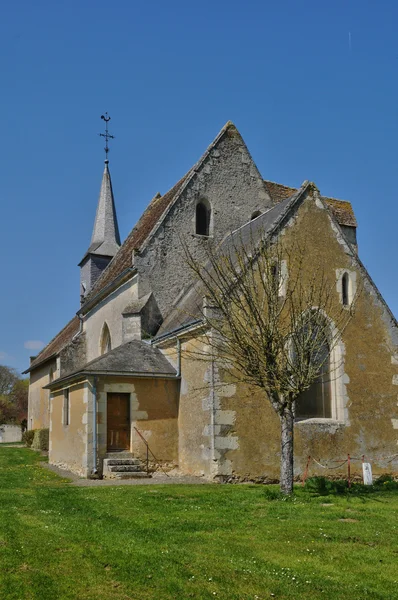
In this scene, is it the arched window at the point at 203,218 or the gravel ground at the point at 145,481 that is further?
the arched window at the point at 203,218

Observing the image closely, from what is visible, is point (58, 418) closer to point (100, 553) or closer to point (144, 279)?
point (144, 279)

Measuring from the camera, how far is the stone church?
561 inches

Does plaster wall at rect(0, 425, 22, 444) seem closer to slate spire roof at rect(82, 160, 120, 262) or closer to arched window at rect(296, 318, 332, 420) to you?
slate spire roof at rect(82, 160, 120, 262)

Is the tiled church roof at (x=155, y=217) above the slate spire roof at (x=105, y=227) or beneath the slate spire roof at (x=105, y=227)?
beneath

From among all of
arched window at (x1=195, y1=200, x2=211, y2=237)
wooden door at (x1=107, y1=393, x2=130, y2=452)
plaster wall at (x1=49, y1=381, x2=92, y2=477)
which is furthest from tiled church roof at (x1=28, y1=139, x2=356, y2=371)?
wooden door at (x1=107, y1=393, x2=130, y2=452)

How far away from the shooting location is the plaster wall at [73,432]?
1549 cm

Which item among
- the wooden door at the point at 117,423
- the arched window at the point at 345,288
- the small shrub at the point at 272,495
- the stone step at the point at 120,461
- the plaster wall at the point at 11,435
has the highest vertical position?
the arched window at the point at 345,288

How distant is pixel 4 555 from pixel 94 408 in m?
8.92

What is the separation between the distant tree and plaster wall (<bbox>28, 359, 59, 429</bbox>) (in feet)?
64.3

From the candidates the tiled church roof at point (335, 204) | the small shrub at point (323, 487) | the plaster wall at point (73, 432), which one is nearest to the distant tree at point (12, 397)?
the plaster wall at point (73, 432)

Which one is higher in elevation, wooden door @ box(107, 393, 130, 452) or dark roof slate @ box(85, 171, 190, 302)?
dark roof slate @ box(85, 171, 190, 302)

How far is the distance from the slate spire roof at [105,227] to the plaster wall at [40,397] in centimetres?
634

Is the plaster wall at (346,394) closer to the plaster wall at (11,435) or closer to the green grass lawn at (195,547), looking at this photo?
the green grass lawn at (195,547)

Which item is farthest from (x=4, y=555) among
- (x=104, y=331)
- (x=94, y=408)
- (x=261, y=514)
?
(x=104, y=331)
